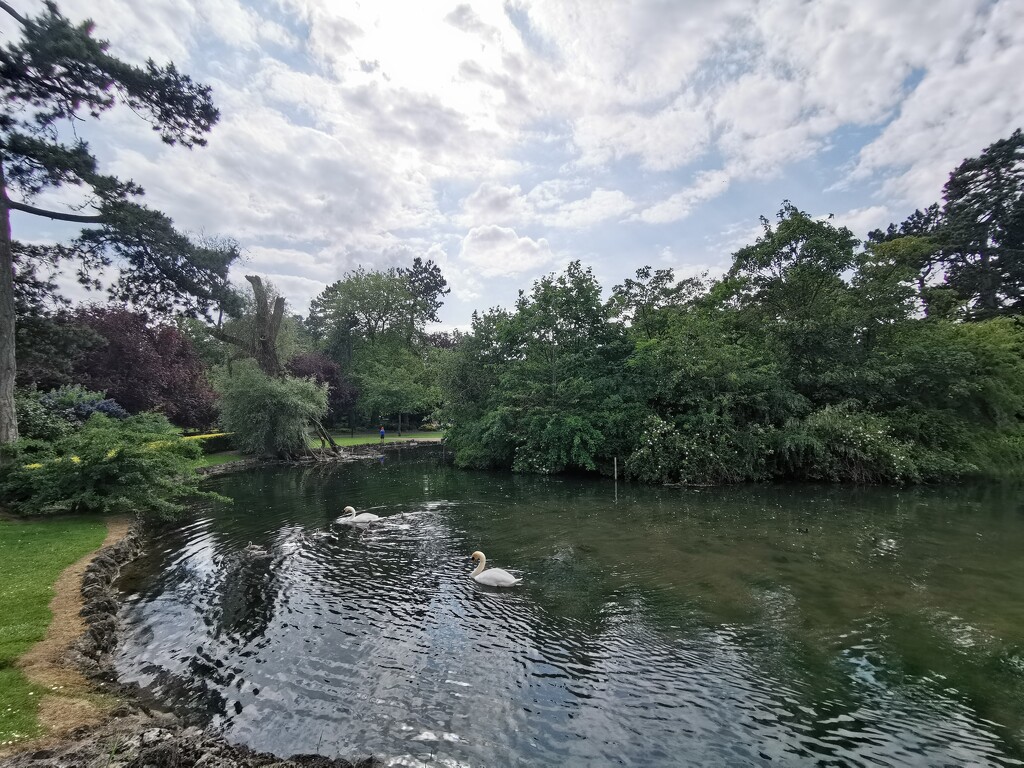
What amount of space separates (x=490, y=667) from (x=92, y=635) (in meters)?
5.78

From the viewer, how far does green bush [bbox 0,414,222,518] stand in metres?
13.5

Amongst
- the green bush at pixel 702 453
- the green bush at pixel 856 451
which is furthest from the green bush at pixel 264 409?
the green bush at pixel 856 451

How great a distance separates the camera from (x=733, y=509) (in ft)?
56.9

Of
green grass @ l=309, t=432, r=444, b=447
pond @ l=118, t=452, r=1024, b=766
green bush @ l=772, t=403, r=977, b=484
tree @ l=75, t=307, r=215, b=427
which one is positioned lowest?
pond @ l=118, t=452, r=1024, b=766

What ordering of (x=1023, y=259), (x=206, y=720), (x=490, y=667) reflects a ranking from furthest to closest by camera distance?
1. (x=1023, y=259)
2. (x=490, y=667)
3. (x=206, y=720)

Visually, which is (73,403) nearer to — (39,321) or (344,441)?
(39,321)

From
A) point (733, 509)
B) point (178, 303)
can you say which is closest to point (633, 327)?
point (733, 509)

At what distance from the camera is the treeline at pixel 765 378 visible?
73.8ft

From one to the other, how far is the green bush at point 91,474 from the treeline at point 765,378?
15.5m

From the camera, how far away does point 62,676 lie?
6.04m

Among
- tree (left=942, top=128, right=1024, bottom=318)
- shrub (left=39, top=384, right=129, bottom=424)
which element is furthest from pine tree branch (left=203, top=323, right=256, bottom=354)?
tree (left=942, top=128, right=1024, bottom=318)

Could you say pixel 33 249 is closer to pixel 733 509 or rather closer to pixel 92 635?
pixel 92 635

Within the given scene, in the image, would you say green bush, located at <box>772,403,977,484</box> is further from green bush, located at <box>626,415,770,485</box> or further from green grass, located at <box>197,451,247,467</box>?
green grass, located at <box>197,451,247,467</box>

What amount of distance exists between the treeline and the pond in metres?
7.12
